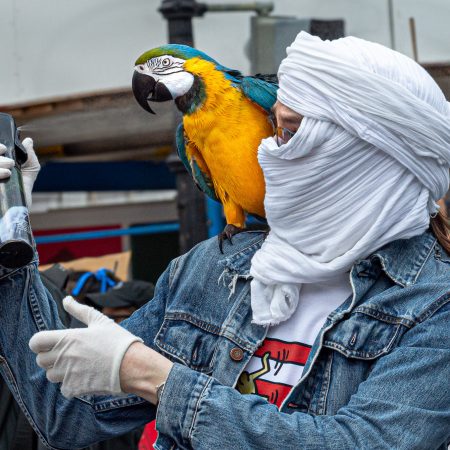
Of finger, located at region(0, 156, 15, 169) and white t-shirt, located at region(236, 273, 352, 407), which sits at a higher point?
finger, located at region(0, 156, 15, 169)

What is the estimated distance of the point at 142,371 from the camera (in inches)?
54.5

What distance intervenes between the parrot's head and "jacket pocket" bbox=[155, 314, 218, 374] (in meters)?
1.20

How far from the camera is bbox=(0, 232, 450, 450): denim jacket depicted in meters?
1.35

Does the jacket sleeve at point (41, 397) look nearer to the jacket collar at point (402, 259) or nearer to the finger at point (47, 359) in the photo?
the finger at point (47, 359)

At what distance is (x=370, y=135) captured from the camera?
148 cm

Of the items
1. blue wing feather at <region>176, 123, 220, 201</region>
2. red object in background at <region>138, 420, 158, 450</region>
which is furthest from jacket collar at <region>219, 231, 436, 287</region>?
blue wing feather at <region>176, 123, 220, 201</region>

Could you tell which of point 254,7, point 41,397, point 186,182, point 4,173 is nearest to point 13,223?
point 4,173

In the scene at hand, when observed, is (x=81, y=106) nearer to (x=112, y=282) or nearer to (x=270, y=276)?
(x=112, y=282)

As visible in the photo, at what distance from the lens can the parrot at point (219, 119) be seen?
101 inches

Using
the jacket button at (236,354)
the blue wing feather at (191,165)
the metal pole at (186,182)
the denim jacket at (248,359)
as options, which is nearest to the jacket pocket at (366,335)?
the denim jacket at (248,359)

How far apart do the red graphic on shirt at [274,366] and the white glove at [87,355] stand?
0.24 m

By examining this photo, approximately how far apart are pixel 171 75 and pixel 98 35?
2.73 m

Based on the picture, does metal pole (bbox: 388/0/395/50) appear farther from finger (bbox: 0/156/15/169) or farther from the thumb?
the thumb

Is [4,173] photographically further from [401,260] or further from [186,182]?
[186,182]
